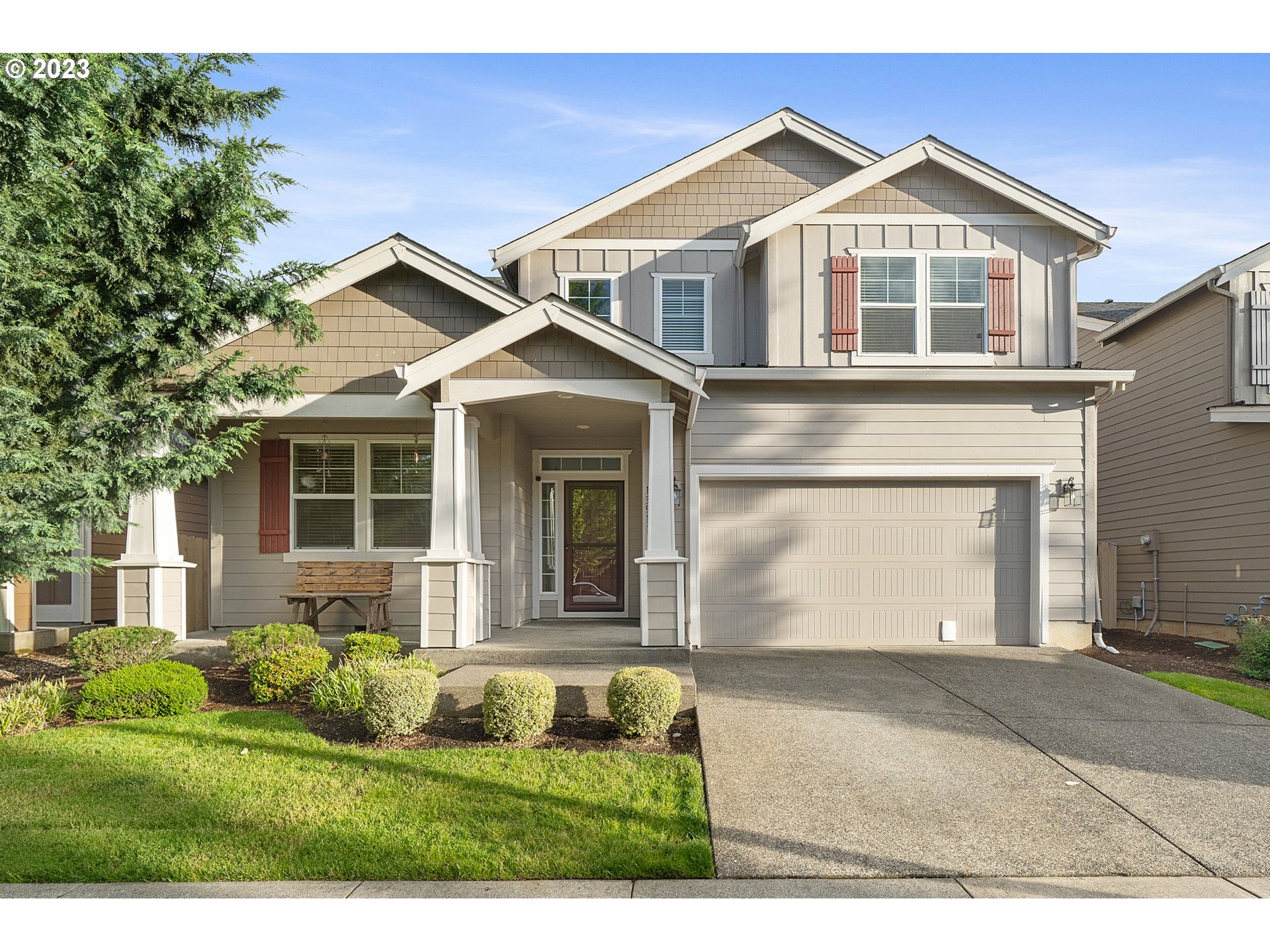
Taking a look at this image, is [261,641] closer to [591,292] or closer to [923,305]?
[591,292]

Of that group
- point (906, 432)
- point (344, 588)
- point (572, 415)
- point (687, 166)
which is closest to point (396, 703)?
point (344, 588)

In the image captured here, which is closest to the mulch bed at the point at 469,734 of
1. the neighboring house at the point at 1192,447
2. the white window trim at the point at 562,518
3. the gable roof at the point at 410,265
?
the gable roof at the point at 410,265

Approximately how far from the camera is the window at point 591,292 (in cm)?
1301

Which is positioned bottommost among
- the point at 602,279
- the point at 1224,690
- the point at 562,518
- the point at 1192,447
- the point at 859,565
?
the point at 1224,690

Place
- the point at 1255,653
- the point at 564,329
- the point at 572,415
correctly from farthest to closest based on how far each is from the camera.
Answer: the point at 572,415, the point at 1255,653, the point at 564,329

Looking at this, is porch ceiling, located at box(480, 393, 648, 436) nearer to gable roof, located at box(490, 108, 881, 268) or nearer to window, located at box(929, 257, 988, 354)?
gable roof, located at box(490, 108, 881, 268)

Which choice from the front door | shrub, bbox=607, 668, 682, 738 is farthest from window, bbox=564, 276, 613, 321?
shrub, bbox=607, 668, 682, 738

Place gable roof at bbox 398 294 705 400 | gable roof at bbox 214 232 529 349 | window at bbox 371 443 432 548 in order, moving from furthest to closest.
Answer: window at bbox 371 443 432 548 < gable roof at bbox 214 232 529 349 < gable roof at bbox 398 294 705 400

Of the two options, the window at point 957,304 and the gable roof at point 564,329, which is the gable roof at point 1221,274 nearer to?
the window at point 957,304

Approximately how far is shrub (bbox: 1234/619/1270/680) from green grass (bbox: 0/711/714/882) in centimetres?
758

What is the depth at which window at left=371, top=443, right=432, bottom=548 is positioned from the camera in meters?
12.0

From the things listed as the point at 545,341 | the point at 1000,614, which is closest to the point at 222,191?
the point at 545,341

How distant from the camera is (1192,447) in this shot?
14297mm

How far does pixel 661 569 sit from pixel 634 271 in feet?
17.1
